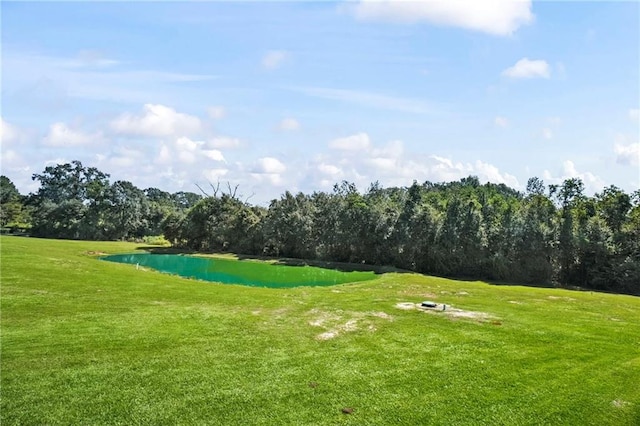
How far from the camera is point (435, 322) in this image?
1859 centimetres

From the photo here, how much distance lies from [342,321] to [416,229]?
37667 mm

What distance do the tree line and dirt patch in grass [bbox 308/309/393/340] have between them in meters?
33.8

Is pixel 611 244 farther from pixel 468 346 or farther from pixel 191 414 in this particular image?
pixel 191 414

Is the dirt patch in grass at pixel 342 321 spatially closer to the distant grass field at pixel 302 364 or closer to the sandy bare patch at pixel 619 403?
the distant grass field at pixel 302 364

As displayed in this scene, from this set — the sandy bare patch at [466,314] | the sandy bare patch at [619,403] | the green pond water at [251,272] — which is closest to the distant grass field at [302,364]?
the sandy bare patch at [619,403]

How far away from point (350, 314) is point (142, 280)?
1652 cm

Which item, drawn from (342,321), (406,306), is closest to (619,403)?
(342,321)

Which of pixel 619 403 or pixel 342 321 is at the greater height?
pixel 342 321

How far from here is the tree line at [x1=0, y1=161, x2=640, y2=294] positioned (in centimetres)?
4641

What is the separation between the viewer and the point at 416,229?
5444 cm

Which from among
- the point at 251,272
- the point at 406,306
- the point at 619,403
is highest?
the point at 406,306

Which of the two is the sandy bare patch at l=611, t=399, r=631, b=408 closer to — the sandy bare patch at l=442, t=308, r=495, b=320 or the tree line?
the sandy bare patch at l=442, t=308, r=495, b=320

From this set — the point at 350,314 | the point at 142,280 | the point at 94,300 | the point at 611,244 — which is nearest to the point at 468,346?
the point at 350,314

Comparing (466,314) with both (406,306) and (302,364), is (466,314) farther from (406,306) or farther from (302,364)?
(302,364)
